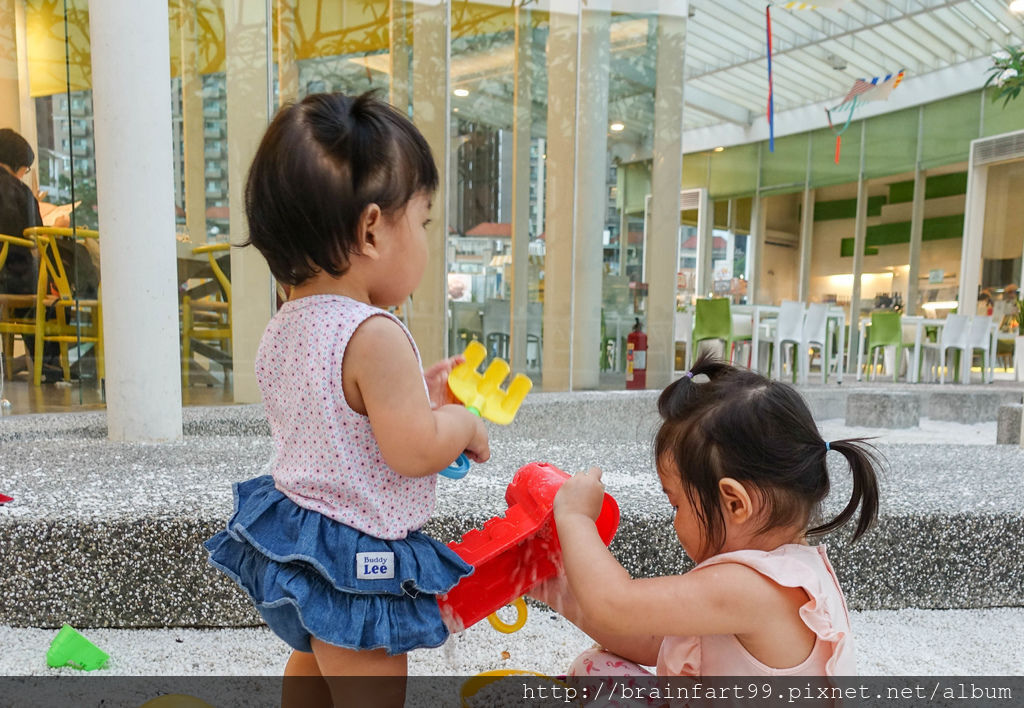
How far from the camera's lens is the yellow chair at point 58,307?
3.47 m

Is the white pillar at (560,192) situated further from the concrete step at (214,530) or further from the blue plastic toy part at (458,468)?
the blue plastic toy part at (458,468)

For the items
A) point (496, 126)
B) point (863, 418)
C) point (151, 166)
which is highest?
point (496, 126)

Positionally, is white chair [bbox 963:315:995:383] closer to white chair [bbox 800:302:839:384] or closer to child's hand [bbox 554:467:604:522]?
white chair [bbox 800:302:839:384]

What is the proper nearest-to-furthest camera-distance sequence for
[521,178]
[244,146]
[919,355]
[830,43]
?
[244,146], [521,178], [919,355], [830,43]

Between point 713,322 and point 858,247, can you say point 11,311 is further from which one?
point 858,247

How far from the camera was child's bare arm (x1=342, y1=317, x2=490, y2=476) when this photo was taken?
0.74 meters

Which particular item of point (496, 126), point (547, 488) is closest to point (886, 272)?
point (496, 126)

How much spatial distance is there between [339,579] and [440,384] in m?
0.25

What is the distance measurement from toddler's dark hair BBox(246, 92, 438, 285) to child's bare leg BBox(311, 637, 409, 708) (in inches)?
16.3

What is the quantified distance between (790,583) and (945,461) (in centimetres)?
166

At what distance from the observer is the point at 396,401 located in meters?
0.74

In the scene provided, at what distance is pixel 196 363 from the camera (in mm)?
3832

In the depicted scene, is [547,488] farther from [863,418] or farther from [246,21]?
[863,418]

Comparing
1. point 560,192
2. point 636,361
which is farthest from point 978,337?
point 560,192
